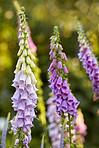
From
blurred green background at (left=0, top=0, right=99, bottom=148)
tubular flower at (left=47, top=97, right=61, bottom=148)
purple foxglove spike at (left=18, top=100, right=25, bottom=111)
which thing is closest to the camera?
purple foxglove spike at (left=18, top=100, right=25, bottom=111)

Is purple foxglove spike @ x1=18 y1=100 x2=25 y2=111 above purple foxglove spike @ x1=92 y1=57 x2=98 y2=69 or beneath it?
beneath

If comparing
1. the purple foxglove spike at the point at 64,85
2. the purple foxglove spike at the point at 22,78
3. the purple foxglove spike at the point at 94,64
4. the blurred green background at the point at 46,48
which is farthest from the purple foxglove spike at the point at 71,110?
the blurred green background at the point at 46,48

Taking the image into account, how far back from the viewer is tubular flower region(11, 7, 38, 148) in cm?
169

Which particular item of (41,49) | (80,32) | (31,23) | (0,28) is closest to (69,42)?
(41,49)

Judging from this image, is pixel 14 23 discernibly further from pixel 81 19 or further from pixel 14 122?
pixel 14 122

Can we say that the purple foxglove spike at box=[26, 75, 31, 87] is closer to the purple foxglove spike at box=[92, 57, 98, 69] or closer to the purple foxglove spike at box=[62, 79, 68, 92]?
the purple foxglove spike at box=[62, 79, 68, 92]

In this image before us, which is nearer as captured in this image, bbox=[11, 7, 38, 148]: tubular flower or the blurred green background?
bbox=[11, 7, 38, 148]: tubular flower

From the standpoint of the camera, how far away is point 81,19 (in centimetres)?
454

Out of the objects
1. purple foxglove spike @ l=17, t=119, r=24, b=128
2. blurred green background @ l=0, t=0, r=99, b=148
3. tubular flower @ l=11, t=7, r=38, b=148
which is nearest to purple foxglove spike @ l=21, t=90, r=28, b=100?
tubular flower @ l=11, t=7, r=38, b=148

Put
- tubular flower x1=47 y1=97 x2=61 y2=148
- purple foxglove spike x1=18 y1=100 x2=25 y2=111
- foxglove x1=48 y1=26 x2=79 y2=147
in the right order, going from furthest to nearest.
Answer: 1. tubular flower x1=47 y1=97 x2=61 y2=148
2. foxglove x1=48 y1=26 x2=79 y2=147
3. purple foxglove spike x1=18 y1=100 x2=25 y2=111

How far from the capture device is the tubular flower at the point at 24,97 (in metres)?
1.69

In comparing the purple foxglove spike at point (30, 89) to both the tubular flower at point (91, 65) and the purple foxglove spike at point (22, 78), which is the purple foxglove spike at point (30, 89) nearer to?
Result: the purple foxglove spike at point (22, 78)

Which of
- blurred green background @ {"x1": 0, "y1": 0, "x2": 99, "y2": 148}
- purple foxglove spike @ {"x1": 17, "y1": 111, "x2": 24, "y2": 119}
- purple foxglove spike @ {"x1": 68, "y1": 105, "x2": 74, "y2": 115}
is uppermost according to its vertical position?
blurred green background @ {"x1": 0, "y1": 0, "x2": 99, "y2": 148}

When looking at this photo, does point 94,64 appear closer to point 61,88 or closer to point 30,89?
point 61,88
